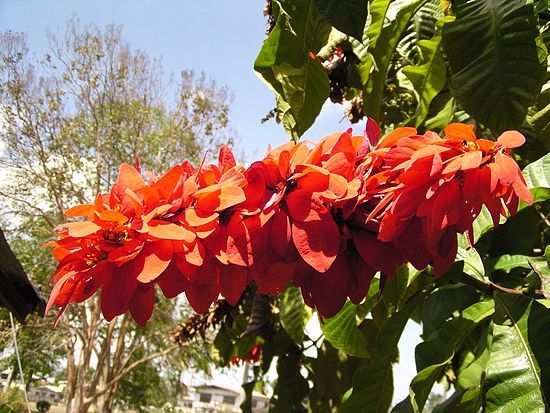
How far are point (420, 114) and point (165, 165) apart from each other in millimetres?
9037

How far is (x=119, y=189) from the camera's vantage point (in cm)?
37

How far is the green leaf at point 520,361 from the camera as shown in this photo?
0.48m

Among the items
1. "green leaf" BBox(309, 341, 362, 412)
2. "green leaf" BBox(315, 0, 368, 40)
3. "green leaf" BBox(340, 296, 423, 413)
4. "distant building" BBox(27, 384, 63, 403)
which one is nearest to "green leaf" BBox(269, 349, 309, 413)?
"green leaf" BBox(309, 341, 362, 412)

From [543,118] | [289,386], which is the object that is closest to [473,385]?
[543,118]

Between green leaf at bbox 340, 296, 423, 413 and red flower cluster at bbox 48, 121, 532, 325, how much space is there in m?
0.34

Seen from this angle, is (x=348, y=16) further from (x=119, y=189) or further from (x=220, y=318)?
(x=220, y=318)

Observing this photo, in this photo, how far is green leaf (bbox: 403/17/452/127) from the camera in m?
0.90

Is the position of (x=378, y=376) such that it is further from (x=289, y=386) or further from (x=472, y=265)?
(x=289, y=386)

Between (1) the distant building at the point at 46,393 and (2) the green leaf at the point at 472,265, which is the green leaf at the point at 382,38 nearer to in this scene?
(2) the green leaf at the point at 472,265

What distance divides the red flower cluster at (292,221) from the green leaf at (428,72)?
57 centimetres

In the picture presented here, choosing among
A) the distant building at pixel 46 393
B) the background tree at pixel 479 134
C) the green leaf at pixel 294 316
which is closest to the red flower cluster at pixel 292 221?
the background tree at pixel 479 134

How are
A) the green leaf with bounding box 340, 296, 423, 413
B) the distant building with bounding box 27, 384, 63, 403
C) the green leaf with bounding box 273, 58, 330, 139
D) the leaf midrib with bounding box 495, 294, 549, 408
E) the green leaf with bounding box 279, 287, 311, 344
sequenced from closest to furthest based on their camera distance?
the leaf midrib with bounding box 495, 294, 549, 408, the green leaf with bounding box 340, 296, 423, 413, the green leaf with bounding box 273, 58, 330, 139, the green leaf with bounding box 279, 287, 311, 344, the distant building with bounding box 27, 384, 63, 403

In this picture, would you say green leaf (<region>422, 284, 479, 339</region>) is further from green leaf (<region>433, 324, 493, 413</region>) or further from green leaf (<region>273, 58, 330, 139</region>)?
green leaf (<region>273, 58, 330, 139</region>)

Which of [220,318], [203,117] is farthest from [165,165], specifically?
[220,318]
